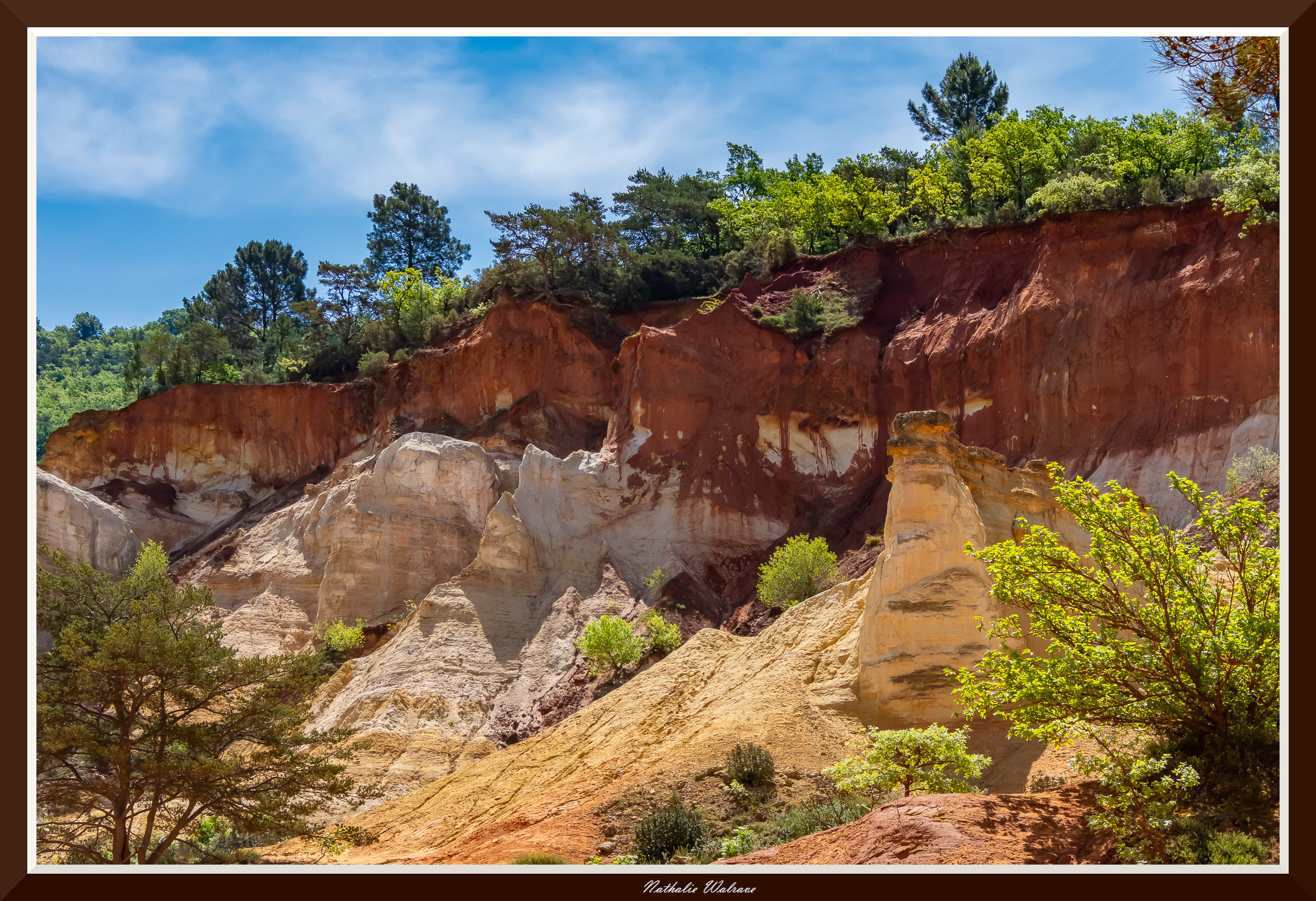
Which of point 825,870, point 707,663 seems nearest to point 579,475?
point 707,663

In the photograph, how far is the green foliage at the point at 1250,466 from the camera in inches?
1264

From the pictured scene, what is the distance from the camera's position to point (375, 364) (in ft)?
187

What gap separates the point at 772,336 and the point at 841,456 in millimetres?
5542

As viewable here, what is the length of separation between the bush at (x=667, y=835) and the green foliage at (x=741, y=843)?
0.66m

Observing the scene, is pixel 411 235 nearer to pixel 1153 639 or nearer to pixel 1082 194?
pixel 1082 194

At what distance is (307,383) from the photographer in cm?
5822

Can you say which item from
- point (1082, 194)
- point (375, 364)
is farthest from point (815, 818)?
point (375, 364)

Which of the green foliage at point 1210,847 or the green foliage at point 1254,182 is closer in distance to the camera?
the green foliage at point 1210,847

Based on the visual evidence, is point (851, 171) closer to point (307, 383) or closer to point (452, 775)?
point (307, 383)

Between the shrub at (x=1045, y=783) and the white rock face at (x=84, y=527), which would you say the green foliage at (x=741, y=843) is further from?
the white rock face at (x=84, y=527)

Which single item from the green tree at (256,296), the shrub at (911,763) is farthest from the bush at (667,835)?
the green tree at (256,296)

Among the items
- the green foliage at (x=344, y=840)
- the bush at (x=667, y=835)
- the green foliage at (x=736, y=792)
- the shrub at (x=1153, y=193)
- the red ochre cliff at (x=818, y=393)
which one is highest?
the shrub at (x=1153, y=193)

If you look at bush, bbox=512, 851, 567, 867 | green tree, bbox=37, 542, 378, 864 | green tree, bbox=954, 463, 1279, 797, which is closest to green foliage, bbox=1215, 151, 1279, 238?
green tree, bbox=954, 463, 1279, 797

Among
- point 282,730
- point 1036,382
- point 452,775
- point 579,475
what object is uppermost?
point 1036,382
